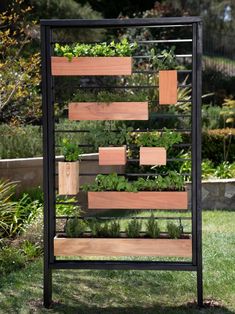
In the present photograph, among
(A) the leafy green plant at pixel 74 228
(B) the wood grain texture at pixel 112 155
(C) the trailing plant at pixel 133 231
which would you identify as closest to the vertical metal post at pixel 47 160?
(A) the leafy green plant at pixel 74 228

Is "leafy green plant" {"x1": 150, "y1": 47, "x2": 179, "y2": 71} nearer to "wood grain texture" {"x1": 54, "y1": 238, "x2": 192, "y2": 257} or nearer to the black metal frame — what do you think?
the black metal frame

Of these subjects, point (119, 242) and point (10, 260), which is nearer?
point (119, 242)

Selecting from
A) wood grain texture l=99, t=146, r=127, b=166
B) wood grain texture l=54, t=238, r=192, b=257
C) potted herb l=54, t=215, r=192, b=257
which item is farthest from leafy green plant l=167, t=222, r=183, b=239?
wood grain texture l=99, t=146, r=127, b=166

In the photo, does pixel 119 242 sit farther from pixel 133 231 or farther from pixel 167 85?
pixel 167 85

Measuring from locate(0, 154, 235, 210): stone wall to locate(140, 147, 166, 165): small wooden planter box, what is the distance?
3761 mm

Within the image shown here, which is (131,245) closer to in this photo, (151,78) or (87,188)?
(87,188)

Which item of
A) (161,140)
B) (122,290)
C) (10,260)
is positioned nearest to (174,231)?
(161,140)

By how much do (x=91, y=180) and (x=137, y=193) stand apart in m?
4.67

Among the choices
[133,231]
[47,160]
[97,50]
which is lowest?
[133,231]

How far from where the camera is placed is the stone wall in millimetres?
8750

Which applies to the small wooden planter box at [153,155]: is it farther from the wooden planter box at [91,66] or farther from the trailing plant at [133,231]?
the wooden planter box at [91,66]

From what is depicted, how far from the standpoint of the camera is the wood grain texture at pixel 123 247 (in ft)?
16.6

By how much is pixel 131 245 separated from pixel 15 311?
1.01m

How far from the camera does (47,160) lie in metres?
5.10
